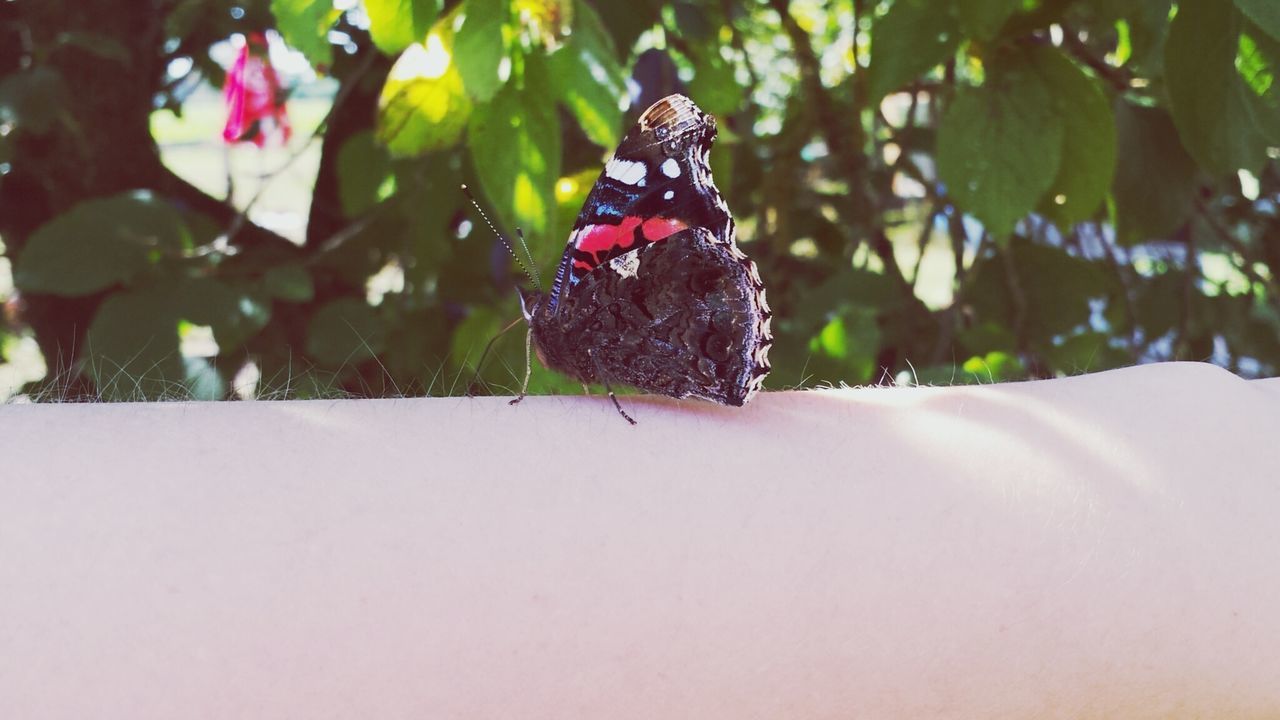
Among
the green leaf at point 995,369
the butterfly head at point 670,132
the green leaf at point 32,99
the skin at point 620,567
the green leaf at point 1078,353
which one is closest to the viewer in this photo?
the skin at point 620,567

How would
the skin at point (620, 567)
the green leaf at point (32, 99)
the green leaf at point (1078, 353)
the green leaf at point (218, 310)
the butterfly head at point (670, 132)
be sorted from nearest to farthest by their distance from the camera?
the skin at point (620, 567)
the butterfly head at point (670, 132)
the green leaf at point (218, 310)
the green leaf at point (1078, 353)
the green leaf at point (32, 99)

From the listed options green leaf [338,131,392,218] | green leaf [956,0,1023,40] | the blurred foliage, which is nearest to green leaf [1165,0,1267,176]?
the blurred foliage

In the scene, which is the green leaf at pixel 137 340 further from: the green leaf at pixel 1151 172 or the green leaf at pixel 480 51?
the green leaf at pixel 1151 172

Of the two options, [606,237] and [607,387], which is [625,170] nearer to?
[606,237]

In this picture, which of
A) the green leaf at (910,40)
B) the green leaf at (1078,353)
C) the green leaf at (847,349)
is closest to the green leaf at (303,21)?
the green leaf at (910,40)

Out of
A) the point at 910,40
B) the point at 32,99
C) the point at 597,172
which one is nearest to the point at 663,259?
the point at 597,172

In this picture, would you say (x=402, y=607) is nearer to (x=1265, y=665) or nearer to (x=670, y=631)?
(x=670, y=631)

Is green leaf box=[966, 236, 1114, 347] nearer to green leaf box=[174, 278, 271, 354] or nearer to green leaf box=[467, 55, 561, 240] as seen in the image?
green leaf box=[467, 55, 561, 240]

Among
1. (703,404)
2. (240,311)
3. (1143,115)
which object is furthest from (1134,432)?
(240,311)
